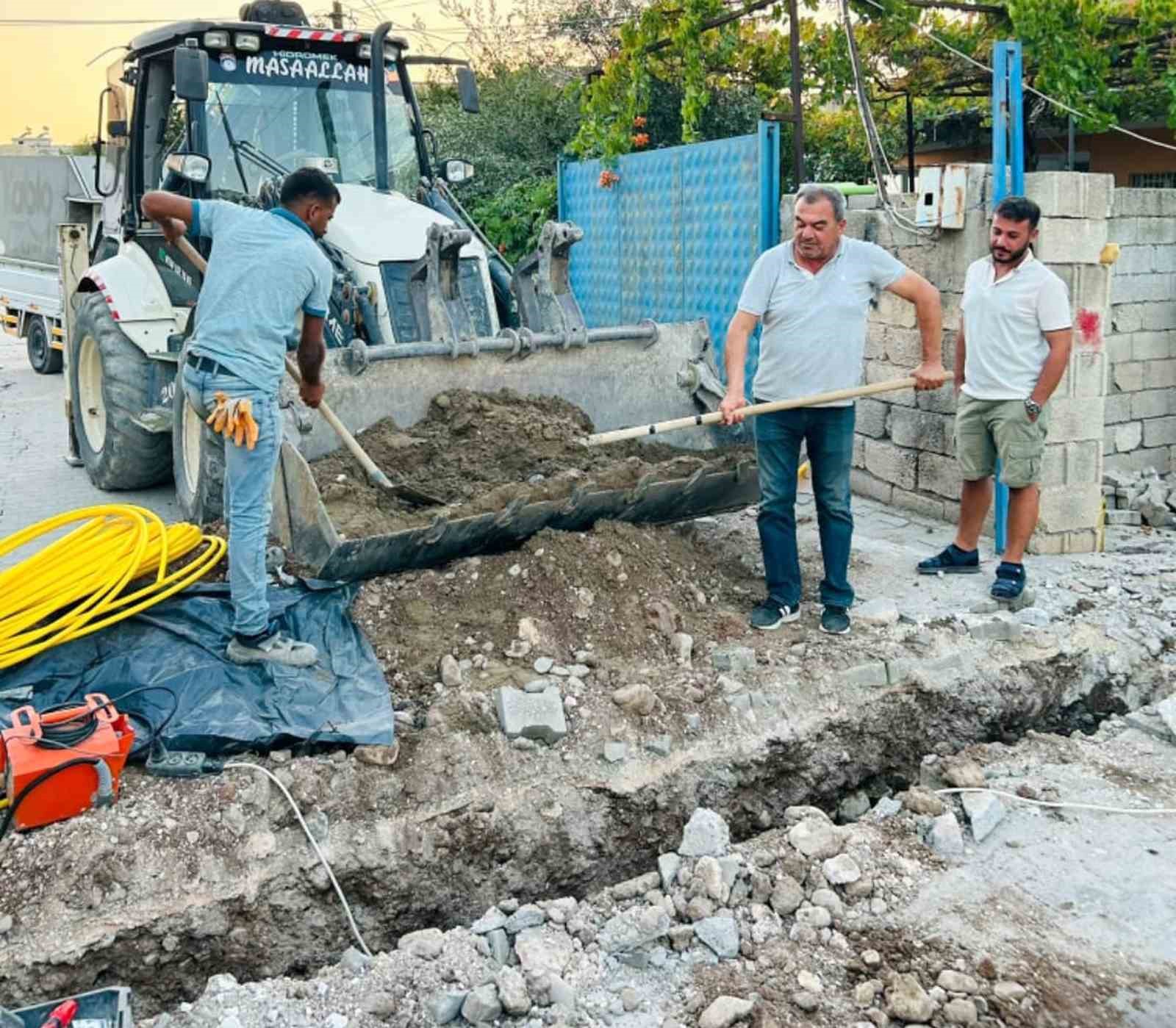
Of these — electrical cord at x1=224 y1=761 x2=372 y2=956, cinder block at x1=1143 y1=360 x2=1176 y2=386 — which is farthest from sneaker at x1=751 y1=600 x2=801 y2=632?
cinder block at x1=1143 y1=360 x2=1176 y2=386

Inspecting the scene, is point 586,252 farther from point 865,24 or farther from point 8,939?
→ point 8,939

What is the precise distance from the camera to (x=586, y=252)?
10984 millimetres

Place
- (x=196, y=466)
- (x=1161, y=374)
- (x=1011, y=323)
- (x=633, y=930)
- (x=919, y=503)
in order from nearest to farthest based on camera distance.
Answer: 1. (x=633, y=930)
2. (x=1011, y=323)
3. (x=196, y=466)
4. (x=919, y=503)
5. (x=1161, y=374)

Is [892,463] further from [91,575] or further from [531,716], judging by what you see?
[91,575]

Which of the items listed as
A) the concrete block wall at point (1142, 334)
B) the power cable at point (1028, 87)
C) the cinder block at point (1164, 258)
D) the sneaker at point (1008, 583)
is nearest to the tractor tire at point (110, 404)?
the sneaker at point (1008, 583)

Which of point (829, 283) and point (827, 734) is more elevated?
point (829, 283)

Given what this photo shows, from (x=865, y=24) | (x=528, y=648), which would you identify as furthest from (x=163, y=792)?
(x=865, y=24)

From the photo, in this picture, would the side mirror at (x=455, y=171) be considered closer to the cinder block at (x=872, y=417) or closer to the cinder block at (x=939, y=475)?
the cinder block at (x=872, y=417)

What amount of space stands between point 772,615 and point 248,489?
7.66ft

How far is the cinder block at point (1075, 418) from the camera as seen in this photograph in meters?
6.40

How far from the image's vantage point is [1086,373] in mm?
6430

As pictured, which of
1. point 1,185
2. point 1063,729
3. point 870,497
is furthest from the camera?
point 1,185

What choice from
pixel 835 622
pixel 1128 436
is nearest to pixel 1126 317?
pixel 1128 436

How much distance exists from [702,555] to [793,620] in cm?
71
